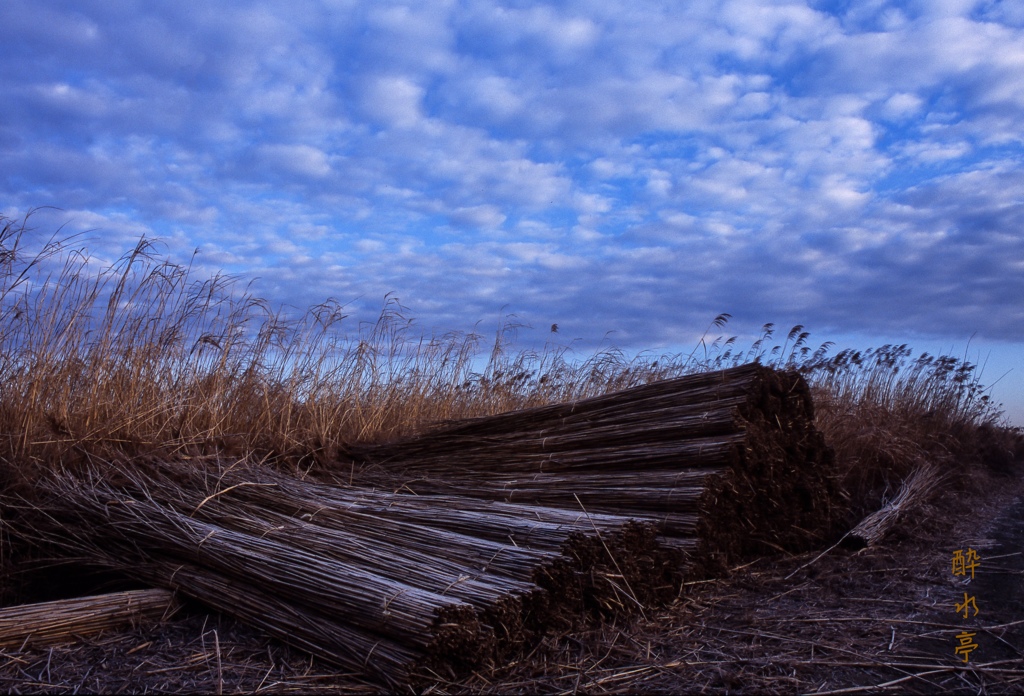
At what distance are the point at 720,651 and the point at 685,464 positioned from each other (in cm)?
109

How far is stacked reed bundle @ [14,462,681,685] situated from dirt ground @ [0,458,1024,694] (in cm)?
9

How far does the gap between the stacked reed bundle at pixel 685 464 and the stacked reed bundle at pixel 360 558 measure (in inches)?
12.6

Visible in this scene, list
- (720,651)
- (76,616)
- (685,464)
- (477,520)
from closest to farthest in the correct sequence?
1. (720,651)
2. (76,616)
3. (477,520)
4. (685,464)

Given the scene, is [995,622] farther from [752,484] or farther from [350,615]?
[350,615]

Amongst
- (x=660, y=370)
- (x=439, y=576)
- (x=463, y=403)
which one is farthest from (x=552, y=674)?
(x=660, y=370)

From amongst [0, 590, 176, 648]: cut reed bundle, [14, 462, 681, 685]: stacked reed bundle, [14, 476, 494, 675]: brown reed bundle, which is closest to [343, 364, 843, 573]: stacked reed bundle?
[14, 462, 681, 685]: stacked reed bundle

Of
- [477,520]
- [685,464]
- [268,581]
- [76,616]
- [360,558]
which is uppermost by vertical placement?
[685,464]

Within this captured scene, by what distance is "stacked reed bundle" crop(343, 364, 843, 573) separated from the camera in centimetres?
316

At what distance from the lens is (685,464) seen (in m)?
3.30

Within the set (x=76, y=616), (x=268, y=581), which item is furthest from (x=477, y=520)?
(x=76, y=616)

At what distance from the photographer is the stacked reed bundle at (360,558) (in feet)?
7.10

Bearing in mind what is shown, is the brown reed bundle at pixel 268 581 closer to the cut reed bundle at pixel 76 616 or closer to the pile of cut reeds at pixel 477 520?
the pile of cut reeds at pixel 477 520

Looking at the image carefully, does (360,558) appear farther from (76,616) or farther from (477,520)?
(76,616)

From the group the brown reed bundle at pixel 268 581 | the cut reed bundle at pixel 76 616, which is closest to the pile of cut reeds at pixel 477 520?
the brown reed bundle at pixel 268 581
